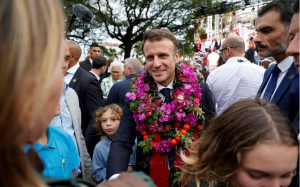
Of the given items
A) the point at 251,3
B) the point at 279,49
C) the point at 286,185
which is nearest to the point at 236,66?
the point at 279,49

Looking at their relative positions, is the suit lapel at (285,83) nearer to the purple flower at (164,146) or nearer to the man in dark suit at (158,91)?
the man in dark suit at (158,91)

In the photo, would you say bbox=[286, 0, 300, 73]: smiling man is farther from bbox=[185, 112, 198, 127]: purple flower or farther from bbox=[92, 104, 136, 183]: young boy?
bbox=[92, 104, 136, 183]: young boy

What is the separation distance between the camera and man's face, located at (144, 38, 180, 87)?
8.69 feet

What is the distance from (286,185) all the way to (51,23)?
1.44 m

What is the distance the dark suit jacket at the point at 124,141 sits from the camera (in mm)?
2295

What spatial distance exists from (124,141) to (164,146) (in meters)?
0.35

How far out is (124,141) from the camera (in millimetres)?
2482

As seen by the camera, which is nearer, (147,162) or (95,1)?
(147,162)

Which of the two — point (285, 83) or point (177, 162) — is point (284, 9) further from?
point (177, 162)

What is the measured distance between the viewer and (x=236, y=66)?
4562mm

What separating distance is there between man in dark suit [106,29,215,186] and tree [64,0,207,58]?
22626 mm

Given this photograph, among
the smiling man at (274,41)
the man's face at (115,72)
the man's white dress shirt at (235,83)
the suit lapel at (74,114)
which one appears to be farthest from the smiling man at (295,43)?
the man's face at (115,72)

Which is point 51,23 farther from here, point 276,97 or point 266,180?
point 276,97

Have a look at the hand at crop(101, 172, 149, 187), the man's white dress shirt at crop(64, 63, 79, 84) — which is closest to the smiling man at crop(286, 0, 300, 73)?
the hand at crop(101, 172, 149, 187)
